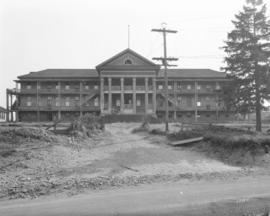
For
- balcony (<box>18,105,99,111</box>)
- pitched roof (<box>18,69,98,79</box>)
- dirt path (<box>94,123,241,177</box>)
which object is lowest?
dirt path (<box>94,123,241,177</box>)

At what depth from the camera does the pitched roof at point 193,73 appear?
5716 centimetres

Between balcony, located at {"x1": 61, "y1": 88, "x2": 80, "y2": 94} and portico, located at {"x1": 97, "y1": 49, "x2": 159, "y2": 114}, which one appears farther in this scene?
balcony, located at {"x1": 61, "y1": 88, "x2": 80, "y2": 94}

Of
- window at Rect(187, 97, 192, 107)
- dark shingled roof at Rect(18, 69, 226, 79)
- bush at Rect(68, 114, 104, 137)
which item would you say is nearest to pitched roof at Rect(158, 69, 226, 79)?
dark shingled roof at Rect(18, 69, 226, 79)

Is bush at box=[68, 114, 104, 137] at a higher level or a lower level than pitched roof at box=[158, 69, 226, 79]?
lower

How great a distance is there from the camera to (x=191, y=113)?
5666cm

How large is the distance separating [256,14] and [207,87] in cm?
2797

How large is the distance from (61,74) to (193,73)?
26.6m

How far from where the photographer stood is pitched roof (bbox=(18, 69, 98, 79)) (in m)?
55.2

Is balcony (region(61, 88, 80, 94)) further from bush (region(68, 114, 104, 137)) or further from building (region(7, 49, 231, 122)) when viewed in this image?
bush (region(68, 114, 104, 137))

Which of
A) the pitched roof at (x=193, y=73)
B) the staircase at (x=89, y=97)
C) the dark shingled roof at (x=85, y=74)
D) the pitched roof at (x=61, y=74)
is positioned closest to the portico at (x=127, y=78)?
the staircase at (x=89, y=97)

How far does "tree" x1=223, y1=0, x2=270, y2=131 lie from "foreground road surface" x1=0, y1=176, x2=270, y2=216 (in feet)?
72.2

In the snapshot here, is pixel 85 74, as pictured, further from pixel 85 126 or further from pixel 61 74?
pixel 85 126

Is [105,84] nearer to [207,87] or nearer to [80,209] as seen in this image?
[207,87]

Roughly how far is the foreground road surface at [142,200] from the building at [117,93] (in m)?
41.7
